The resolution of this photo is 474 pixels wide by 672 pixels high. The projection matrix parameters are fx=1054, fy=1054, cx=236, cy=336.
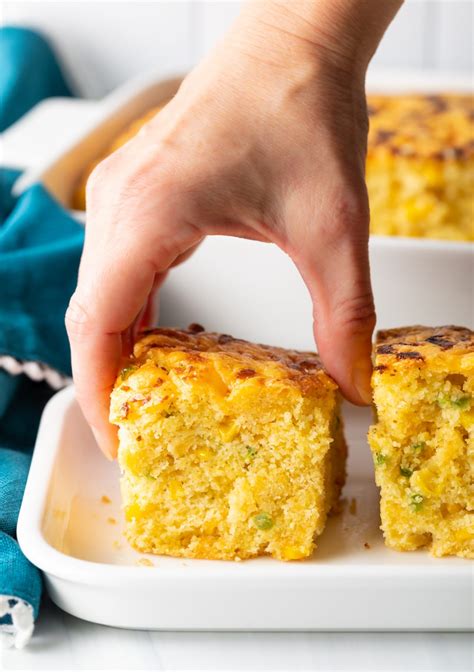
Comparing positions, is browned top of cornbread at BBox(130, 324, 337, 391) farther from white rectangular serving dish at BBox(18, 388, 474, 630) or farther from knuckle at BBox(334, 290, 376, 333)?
white rectangular serving dish at BBox(18, 388, 474, 630)

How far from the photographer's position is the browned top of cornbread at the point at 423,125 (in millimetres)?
3756

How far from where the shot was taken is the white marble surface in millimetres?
1952

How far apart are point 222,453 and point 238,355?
0.72ft

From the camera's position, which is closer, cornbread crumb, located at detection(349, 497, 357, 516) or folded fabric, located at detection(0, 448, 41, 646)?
folded fabric, located at detection(0, 448, 41, 646)

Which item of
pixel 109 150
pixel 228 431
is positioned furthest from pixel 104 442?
pixel 109 150

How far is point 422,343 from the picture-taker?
2207 millimetres

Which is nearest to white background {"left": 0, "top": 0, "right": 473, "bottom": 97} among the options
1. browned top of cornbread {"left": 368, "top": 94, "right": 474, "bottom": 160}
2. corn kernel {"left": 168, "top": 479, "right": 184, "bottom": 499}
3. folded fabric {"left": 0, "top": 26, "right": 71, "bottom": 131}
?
folded fabric {"left": 0, "top": 26, "right": 71, "bottom": 131}

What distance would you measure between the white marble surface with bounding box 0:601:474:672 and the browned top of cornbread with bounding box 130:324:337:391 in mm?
494

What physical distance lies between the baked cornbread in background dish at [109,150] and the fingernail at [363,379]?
179cm

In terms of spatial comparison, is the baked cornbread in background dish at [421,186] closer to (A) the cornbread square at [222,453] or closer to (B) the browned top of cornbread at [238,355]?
(B) the browned top of cornbread at [238,355]

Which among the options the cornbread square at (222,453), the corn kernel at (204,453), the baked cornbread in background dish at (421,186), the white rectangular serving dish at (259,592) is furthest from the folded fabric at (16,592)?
the baked cornbread in background dish at (421,186)

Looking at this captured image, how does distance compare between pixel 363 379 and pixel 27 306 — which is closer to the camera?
pixel 363 379

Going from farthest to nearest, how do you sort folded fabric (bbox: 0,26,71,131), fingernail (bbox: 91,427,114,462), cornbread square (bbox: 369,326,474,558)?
1. folded fabric (bbox: 0,26,71,131)
2. fingernail (bbox: 91,427,114,462)
3. cornbread square (bbox: 369,326,474,558)

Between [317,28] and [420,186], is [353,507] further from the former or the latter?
[420,186]
